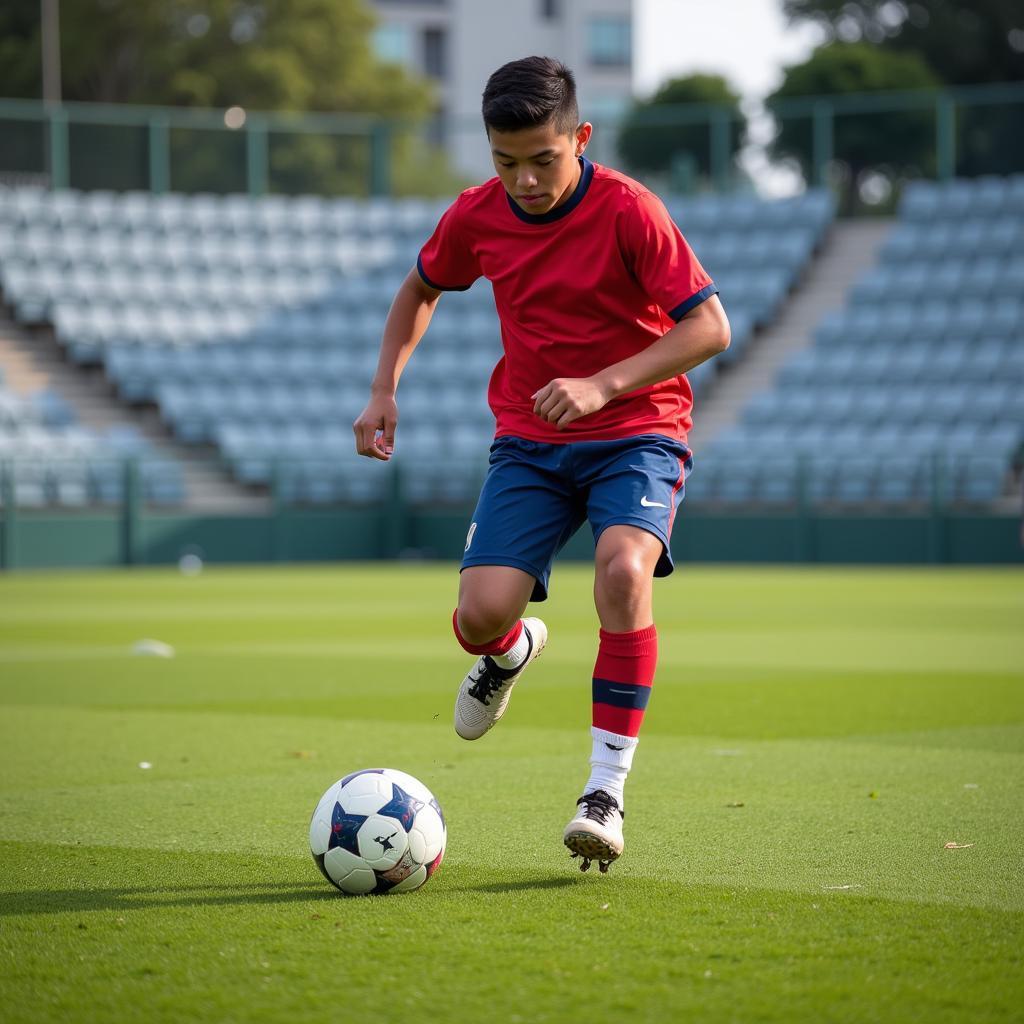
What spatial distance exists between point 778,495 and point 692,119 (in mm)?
11227

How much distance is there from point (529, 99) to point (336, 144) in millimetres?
30679

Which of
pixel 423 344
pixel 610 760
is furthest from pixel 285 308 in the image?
pixel 610 760

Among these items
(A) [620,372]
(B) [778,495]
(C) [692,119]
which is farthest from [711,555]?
(A) [620,372]

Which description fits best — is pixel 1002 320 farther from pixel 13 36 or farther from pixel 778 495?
pixel 13 36

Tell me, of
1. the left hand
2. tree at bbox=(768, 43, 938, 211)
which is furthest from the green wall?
the left hand

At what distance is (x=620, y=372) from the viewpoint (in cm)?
485

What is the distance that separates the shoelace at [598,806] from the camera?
4.55 metres

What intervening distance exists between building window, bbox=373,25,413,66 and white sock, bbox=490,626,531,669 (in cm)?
7287

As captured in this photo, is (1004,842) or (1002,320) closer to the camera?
(1004,842)

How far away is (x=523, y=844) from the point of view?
516 centimetres

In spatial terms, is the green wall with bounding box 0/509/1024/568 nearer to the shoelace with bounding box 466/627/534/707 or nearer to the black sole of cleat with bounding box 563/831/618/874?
the shoelace with bounding box 466/627/534/707

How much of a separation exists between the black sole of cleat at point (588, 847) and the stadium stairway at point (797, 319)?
23932mm

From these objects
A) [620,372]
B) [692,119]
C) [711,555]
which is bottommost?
[711,555]

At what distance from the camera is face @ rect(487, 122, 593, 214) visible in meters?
4.89
